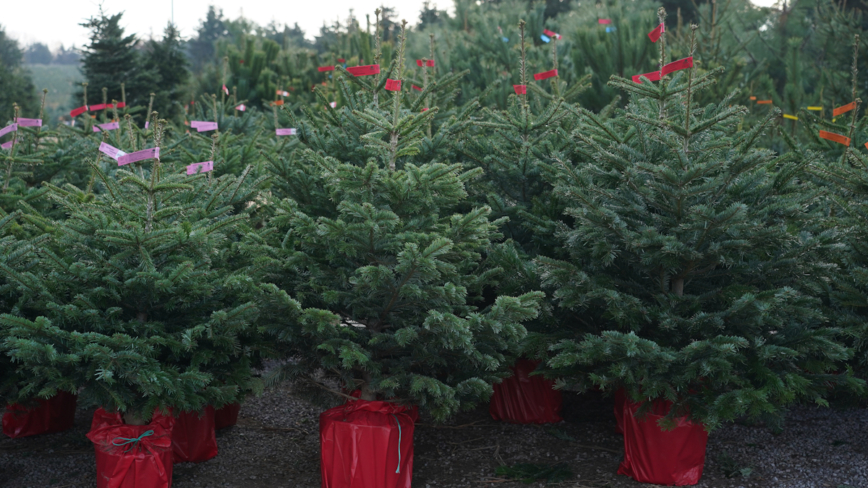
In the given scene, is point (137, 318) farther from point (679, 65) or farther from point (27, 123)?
point (679, 65)

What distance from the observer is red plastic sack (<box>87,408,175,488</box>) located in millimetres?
3547

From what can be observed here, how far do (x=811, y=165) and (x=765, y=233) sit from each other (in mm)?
905

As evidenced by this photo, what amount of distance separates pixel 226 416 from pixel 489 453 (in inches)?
74.9

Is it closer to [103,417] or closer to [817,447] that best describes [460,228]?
[103,417]

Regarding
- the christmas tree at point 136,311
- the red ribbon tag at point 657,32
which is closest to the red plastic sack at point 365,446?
the christmas tree at point 136,311

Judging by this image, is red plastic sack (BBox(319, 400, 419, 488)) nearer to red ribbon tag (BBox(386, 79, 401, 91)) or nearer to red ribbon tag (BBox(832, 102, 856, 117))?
red ribbon tag (BBox(386, 79, 401, 91))

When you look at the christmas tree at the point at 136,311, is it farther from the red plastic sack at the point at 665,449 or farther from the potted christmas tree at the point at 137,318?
the red plastic sack at the point at 665,449

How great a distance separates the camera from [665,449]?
12.5 ft

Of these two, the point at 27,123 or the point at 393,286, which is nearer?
the point at 393,286

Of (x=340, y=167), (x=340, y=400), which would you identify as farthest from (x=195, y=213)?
(x=340, y=400)

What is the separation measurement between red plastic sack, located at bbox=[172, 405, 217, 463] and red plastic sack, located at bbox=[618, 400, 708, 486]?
8.54 feet

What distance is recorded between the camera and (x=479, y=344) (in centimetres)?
377

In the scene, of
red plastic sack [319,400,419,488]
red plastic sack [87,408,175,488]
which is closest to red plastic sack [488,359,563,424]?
red plastic sack [319,400,419,488]

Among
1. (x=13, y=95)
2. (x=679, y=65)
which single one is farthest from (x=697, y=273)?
(x=13, y=95)
